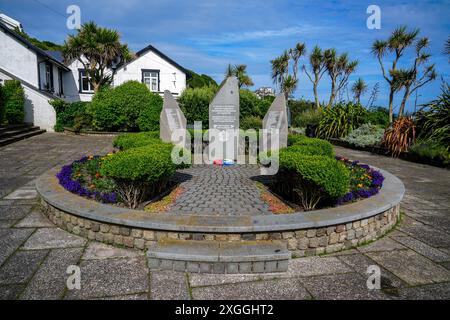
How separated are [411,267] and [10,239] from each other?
4.72m

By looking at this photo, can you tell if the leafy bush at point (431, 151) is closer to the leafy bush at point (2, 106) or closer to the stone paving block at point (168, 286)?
the stone paving block at point (168, 286)

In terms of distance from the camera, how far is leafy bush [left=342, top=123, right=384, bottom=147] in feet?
41.6

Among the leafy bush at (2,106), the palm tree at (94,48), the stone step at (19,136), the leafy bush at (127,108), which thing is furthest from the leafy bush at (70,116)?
the palm tree at (94,48)

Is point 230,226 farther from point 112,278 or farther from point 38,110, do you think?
point 38,110

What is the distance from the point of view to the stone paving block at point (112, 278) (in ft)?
8.71

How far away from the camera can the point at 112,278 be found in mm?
2867

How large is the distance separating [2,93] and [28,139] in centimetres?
303

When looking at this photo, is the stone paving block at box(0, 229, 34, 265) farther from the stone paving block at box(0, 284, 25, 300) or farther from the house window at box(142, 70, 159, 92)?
the house window at box(142, 70, 159, 92)

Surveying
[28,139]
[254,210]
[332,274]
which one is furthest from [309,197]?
[28,139]

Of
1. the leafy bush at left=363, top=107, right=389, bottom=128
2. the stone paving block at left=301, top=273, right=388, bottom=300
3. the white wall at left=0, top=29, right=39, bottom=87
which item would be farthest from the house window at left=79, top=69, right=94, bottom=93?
the stone paving block at left=301, top=273, right=388, bottom=300

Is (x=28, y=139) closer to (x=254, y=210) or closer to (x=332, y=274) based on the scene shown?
(x=254, y=210)

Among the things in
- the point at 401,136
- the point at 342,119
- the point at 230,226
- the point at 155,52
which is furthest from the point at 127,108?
the point at 230,226

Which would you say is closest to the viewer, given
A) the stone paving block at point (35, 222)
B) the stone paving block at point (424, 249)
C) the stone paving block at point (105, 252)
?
the stone paving block at point (105, 252)

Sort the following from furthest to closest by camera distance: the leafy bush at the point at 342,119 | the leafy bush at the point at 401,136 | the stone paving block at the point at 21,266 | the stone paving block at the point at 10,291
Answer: the leafy bush at the point at 342,119 → the leafy bush at the point at 401,136 → the stone paving block at the point at 21,266 → the stone paving block at the point at 10,291
